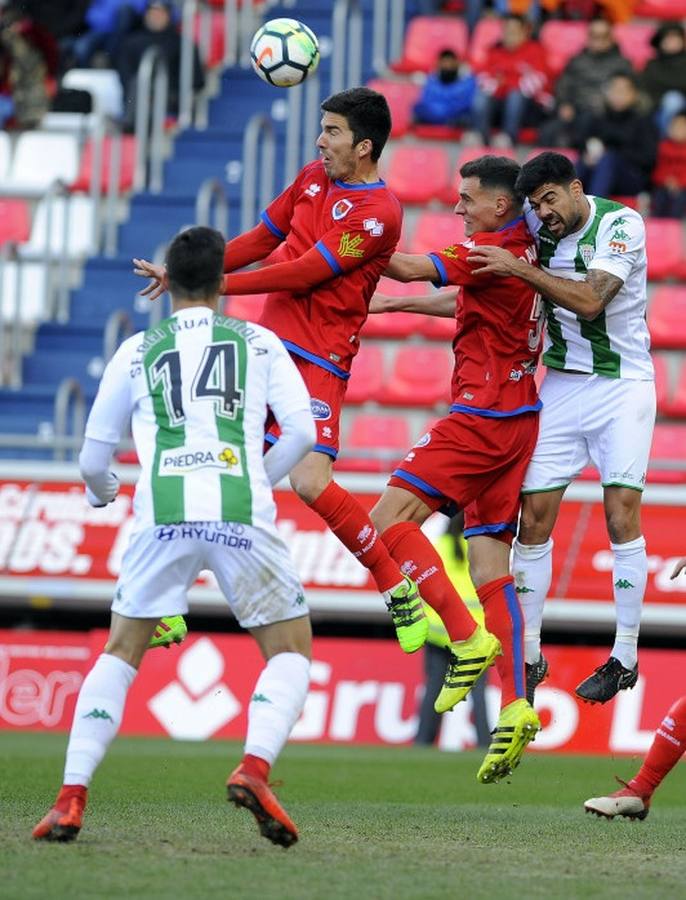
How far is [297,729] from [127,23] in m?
9.91

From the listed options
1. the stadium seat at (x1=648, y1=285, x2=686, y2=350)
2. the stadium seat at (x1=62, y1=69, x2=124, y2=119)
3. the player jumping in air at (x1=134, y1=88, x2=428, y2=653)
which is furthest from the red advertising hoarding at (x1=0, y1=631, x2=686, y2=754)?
the stadium seat at (x1=62, y1=69, x2=124, y2=119)

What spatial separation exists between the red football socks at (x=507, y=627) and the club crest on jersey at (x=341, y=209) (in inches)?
78.4

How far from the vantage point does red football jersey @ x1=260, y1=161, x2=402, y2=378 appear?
9.09 meters

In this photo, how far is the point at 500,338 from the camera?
9492 mm

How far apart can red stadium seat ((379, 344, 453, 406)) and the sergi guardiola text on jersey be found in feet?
35.3

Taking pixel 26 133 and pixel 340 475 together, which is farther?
pixel 26 133

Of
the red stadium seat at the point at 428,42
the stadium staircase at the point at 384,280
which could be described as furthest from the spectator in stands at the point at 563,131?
the red stadium seat at the point at 428,42

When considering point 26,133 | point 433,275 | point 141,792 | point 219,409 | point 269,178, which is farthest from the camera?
point 26,133

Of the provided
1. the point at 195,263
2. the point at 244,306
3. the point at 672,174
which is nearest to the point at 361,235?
the point at 195,263

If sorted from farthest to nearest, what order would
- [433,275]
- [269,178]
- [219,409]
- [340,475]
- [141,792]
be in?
[269,178], [340,475], [141,792], [433,275], [219,409]

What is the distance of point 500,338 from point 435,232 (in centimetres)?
930

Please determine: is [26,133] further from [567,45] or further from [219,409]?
[219,409]

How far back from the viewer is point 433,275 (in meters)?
9.21

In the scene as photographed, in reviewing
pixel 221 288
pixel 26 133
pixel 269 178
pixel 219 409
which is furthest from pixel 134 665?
pixel 26 133
